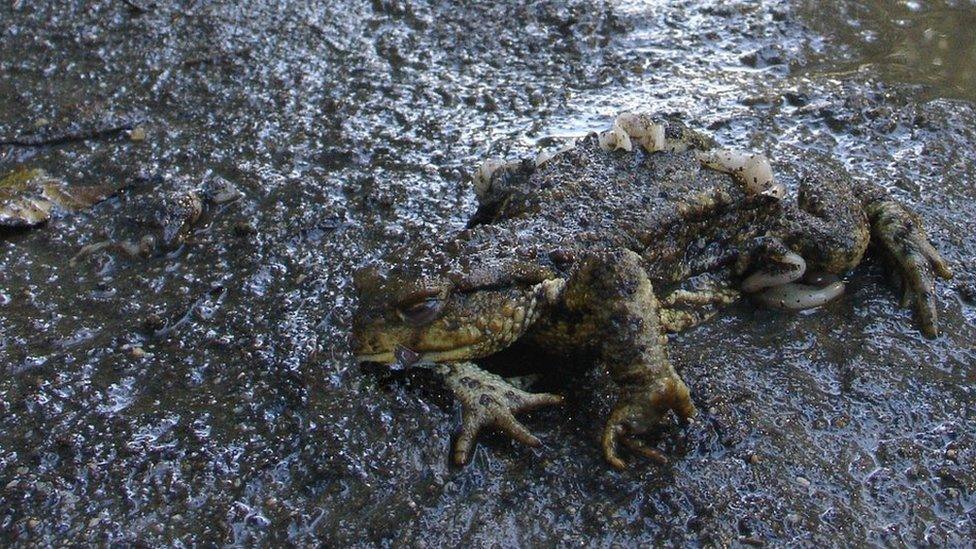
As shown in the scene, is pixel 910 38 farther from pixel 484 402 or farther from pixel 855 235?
pixel 484 402

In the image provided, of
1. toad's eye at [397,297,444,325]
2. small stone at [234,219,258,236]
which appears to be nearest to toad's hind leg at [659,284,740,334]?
toad's eye at [397,297,444,325]

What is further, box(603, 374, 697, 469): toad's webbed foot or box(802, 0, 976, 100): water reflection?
box(802, 0, 976, 100): water reflection

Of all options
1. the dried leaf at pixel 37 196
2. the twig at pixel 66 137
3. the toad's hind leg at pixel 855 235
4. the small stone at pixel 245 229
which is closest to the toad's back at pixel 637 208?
the toad's hind leg at pixel 855 235

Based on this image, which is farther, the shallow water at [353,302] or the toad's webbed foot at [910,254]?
the toad's webbed foot at [910,254]

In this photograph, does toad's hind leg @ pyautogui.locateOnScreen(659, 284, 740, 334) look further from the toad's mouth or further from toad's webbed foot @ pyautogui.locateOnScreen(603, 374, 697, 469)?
the toad's mouth

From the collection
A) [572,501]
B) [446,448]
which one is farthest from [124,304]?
[572,501]

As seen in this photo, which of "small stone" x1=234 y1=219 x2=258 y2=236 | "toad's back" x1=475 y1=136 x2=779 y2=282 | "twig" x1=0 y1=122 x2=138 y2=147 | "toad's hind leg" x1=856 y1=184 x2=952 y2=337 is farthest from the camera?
"twig" x1=0 y1=122 x2=138 y2=147

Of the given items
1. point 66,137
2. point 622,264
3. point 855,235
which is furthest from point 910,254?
point 66,137

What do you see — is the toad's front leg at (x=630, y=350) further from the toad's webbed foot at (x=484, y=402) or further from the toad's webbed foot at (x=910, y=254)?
the toad's webbed foot at (x=910, y=254)
